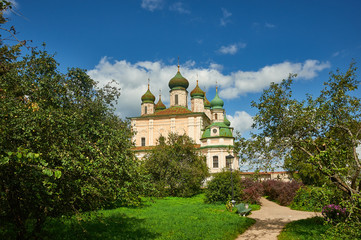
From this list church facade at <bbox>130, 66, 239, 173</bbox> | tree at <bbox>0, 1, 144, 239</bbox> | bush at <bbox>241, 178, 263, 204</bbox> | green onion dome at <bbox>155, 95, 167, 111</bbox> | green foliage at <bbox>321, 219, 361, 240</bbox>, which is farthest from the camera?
green onion dome at <bbox>155, 95, 167, 111</bbox>

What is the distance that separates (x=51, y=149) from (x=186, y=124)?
38.9 meters

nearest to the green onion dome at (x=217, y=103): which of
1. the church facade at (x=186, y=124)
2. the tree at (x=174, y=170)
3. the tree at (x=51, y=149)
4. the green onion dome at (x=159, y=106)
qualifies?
the church facade at (x=186, y=124)

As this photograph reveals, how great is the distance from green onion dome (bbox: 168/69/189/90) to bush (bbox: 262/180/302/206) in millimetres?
26077

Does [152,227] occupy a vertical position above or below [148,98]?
below

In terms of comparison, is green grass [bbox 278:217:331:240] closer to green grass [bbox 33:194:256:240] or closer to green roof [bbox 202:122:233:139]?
green grass [bbox 33:194:256:240]

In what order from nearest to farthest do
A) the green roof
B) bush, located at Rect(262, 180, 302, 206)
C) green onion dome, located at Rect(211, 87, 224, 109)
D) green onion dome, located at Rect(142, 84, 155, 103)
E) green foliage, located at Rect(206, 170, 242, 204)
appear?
green foliage, located at Rect(206, 170, 242, 204), bush, located at Rect(262, 180, 302, 206), the green roof, green onion dome, located at Rect(211, 87, 224, 109), green onion dome, located at Rect(142, 84, 155, 103)

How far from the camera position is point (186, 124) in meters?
44.2

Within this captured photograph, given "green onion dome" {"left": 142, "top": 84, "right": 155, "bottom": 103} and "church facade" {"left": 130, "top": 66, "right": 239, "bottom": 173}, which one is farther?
"green onion dome" {"left": 142, "top": 84, "right": 155, "bottom": 103}

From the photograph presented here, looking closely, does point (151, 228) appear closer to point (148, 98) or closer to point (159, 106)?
point (148, 98)

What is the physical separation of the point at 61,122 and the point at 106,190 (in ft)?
5.98

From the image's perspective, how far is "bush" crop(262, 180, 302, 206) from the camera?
21.4 meters

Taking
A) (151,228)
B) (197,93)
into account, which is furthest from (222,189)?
(197,93)

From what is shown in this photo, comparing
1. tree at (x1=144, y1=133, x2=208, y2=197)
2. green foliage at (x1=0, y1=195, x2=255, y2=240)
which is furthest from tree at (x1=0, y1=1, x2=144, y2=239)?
tree at (x1=144, y1=133, x2=208, y2=197)

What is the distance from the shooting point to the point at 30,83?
22.9 feet
